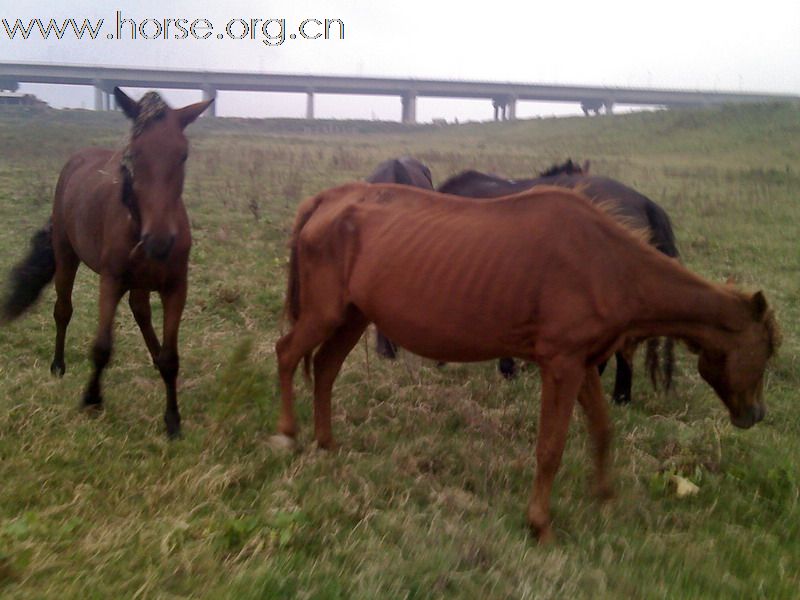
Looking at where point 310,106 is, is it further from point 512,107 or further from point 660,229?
point 660,229

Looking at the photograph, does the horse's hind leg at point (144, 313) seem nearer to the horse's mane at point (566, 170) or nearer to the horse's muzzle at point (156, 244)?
the horse's muzzle at point (156, 244)

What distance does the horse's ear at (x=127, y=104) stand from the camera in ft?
13.7

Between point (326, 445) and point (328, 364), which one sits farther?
point (328, 364)

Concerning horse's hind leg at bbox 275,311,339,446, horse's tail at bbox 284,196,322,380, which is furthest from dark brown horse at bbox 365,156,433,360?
horse's hind leg at bbox 275,311,339,446

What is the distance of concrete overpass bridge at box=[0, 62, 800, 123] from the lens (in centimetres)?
4575

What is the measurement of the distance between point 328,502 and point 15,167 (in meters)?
17.8

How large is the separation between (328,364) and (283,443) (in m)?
0.61

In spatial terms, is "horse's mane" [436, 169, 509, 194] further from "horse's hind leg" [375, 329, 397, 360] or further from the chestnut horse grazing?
the chestnut horse grazing

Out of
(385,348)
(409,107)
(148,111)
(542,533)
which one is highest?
(409,107)

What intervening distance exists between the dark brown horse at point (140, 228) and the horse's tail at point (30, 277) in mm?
494

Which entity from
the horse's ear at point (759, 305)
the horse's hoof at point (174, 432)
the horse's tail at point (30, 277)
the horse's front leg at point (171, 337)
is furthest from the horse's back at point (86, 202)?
the horse's ear at point (759, 305)

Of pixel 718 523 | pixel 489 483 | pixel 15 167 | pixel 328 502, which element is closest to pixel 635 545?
pixel 718 523

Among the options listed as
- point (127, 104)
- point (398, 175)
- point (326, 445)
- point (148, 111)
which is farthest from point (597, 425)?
point (398, 175)

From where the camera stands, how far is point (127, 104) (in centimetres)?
419
